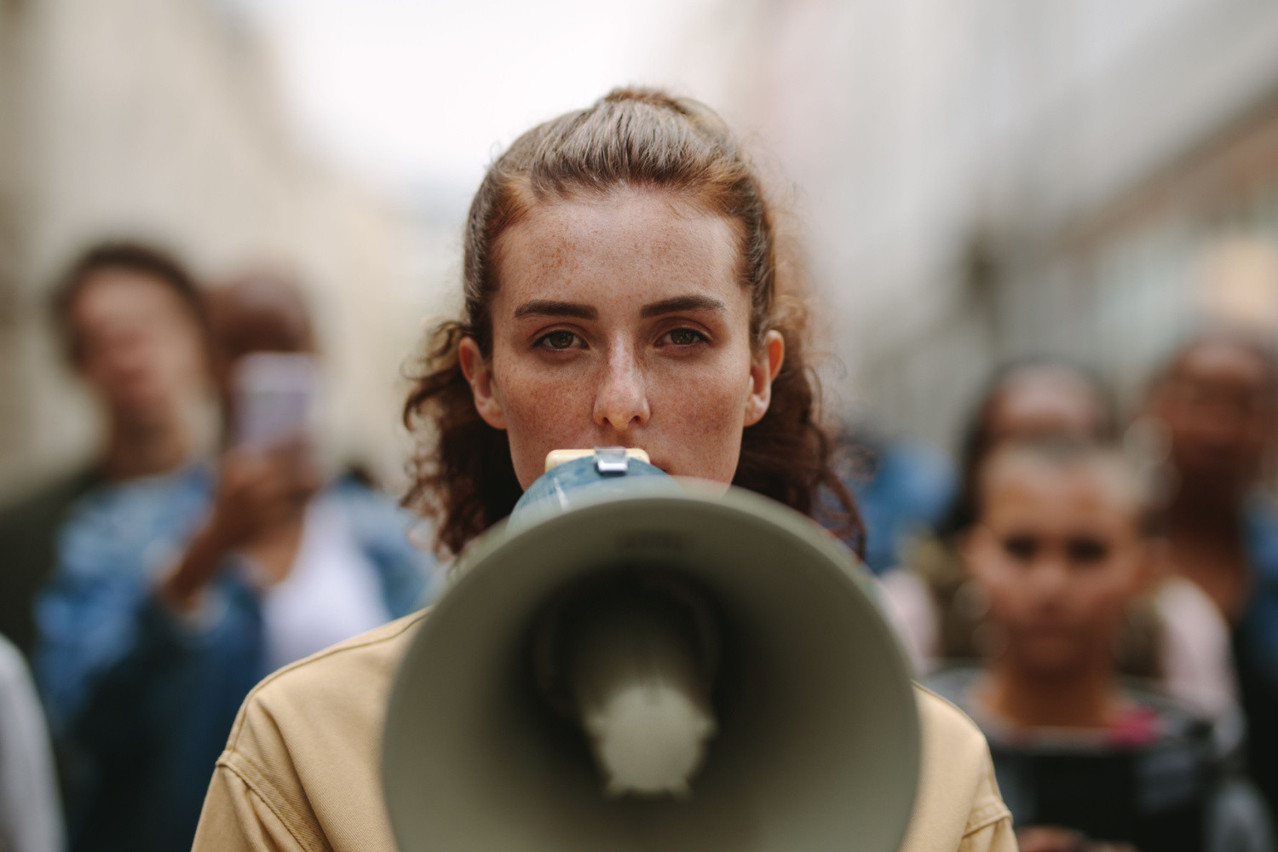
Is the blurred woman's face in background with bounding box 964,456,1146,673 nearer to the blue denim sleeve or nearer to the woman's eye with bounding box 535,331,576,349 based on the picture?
the blue denim sleeve

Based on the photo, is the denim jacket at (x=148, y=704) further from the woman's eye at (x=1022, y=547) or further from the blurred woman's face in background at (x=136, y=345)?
the woman's eye at (x=1022, y=547)

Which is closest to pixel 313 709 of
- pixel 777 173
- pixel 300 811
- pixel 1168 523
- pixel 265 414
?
pixel 300 811

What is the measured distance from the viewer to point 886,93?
810 inches

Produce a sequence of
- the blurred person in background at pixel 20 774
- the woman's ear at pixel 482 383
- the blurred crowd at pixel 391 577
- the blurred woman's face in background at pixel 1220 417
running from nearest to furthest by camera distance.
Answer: the woman's ear at pixel 482 383 < the blurred person in background at pixel 20 774 < the blurred crowd at pixel 391 577 < the blurred woman's face in background at pixel 1220 417

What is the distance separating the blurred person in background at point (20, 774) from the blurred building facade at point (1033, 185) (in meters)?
1.70

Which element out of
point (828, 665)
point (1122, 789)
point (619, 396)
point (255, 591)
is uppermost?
point (619, 396)

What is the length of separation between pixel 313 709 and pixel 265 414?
1799 millimetres

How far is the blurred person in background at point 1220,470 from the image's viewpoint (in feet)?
10.8

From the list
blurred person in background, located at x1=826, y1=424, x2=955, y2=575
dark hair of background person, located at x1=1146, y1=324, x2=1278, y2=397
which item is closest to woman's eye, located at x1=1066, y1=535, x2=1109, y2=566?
blurred person in background, located at x1=826, y1=424, x2=955, y2=575

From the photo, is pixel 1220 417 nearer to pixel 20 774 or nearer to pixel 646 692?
pixel 646 692

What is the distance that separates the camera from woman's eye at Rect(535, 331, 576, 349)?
147 cm

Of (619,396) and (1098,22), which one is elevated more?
(1098,22)

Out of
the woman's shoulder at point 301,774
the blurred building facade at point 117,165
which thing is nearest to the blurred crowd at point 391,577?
the blurred building facade at point 117,165

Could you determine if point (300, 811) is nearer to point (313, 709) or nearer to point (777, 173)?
point (313, 709)
